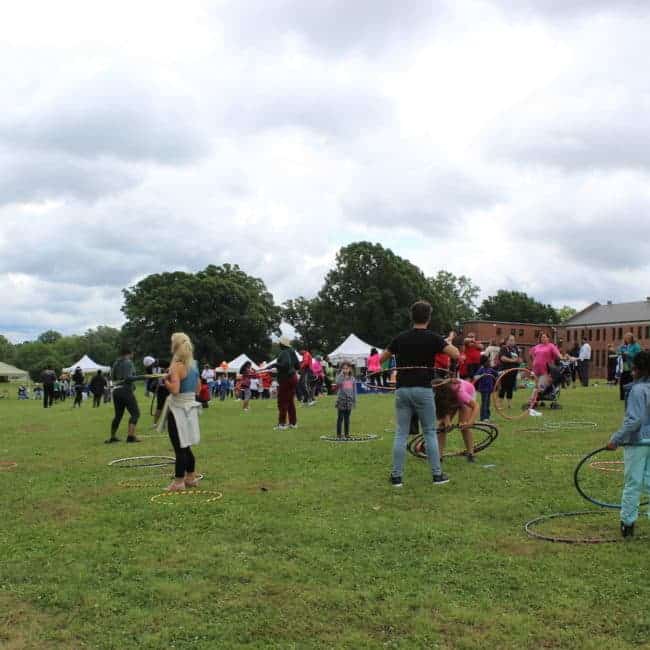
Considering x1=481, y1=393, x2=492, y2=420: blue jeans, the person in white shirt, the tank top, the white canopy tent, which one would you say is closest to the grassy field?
the tank top

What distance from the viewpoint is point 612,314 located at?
123m

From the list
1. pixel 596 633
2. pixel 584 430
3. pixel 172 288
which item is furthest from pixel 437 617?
pixel 172 288

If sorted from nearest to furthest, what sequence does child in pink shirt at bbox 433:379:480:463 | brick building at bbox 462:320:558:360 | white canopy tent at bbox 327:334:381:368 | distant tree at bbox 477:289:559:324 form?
1. child in pink shirt at bbox 433:379:480:463
2. white canopy tent at bbox 327:334:381:368
3. brick building at bbox 462:320:558:360
4. distant tree at bbox 477:289:559:324

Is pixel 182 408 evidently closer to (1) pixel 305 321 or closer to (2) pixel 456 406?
(2) pixel 456 406

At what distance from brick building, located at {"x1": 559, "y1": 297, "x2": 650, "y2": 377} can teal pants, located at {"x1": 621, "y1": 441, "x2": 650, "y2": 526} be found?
109058mm

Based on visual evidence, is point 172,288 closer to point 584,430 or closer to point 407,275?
point 407,275

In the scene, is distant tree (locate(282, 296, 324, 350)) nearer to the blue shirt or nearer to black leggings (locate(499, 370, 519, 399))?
black leggings (locate(499, 370, 519, 399))

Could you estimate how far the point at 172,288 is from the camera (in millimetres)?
77625

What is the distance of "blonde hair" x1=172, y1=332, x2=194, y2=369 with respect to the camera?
945 cm

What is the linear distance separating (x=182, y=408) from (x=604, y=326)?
400 feet

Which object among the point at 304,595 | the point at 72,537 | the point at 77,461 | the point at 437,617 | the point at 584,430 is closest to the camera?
the point at 437,617

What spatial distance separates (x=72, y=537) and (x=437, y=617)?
162 inches

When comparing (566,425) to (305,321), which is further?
(305,321)

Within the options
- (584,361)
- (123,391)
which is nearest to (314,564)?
(123,391)
